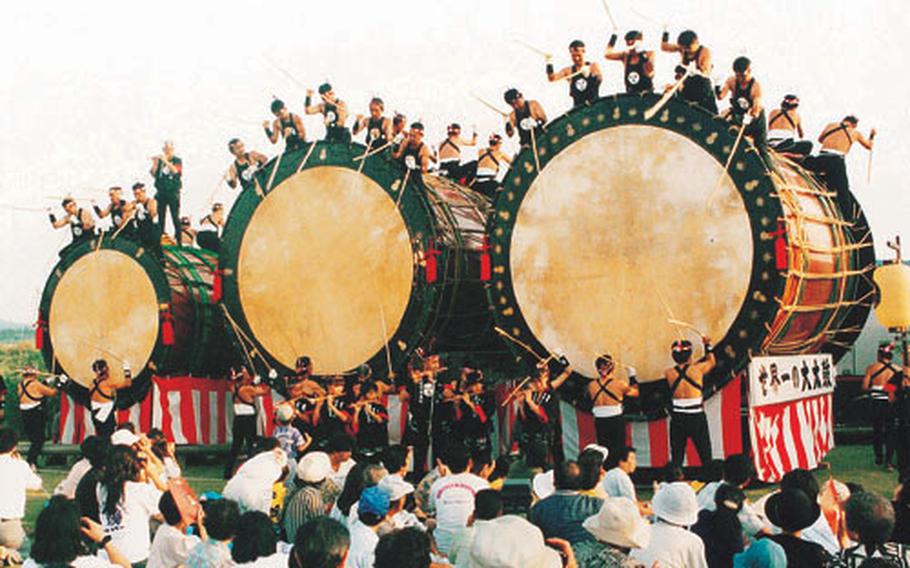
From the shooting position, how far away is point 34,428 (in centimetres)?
1538

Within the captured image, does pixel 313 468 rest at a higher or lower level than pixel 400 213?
lower

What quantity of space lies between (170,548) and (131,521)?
0.91 metres

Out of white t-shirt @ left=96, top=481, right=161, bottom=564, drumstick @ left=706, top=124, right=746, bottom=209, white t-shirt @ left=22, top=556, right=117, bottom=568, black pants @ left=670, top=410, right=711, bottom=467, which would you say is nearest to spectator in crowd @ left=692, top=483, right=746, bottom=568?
white t-shirt @ left=22, top=556, right=117, bottom=568

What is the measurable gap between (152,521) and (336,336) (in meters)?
6.41

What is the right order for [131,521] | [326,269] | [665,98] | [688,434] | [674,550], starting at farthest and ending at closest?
[326,269] → [665,98] → [688,434] → [131,521] → [674,550]

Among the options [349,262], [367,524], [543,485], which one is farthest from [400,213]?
[367,524]

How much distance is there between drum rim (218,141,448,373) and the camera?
12828 millimetres

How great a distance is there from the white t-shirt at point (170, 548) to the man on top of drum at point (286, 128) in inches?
339

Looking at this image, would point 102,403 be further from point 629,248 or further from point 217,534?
point 217,534

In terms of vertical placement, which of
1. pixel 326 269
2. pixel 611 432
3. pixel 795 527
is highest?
pixel 326 269

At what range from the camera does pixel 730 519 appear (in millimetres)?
5961

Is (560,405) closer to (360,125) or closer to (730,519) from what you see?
(360,125)

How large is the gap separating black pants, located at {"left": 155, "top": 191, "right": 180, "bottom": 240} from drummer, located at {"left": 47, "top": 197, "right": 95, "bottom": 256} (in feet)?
3.46

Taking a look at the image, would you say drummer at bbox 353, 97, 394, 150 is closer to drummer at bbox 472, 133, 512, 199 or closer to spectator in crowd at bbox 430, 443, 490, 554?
drummer at bbox 472, 133, 512, 199
